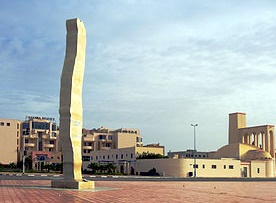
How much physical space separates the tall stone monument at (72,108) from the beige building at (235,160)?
43.3m

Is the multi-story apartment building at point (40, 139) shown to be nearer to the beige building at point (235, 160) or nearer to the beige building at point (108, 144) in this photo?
the beige building at point (108, 144)

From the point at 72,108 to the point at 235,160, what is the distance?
54.3 meters

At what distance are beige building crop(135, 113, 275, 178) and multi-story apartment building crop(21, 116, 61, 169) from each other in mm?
26814

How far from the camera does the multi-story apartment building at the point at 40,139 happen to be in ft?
308

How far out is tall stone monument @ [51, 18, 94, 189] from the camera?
2638 centimetres

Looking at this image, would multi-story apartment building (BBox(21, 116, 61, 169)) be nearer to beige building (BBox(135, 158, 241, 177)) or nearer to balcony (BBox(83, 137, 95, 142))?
balcony (BBox(83, 137, 95, 142))

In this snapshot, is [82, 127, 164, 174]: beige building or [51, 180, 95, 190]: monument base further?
[82, 127, 164, 174]: beige building

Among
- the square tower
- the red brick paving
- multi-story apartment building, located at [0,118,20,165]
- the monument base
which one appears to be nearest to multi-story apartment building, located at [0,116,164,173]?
multi-story apartment building, located at [0,118,20,165]

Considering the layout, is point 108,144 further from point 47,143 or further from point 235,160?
point 235,160

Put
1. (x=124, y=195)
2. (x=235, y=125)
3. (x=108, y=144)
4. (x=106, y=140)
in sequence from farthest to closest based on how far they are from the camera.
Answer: (x=108, y=144) → (x=106, y=140) → (x=235, y=125) → (x=124, y=195)

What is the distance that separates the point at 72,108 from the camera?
2655 centimetres

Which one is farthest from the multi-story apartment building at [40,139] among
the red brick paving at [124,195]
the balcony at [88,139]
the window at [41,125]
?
the red brick paving at [124,195]

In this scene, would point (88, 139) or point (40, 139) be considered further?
point (88, 139)

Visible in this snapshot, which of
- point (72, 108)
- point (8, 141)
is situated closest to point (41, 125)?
point (8, 141)
